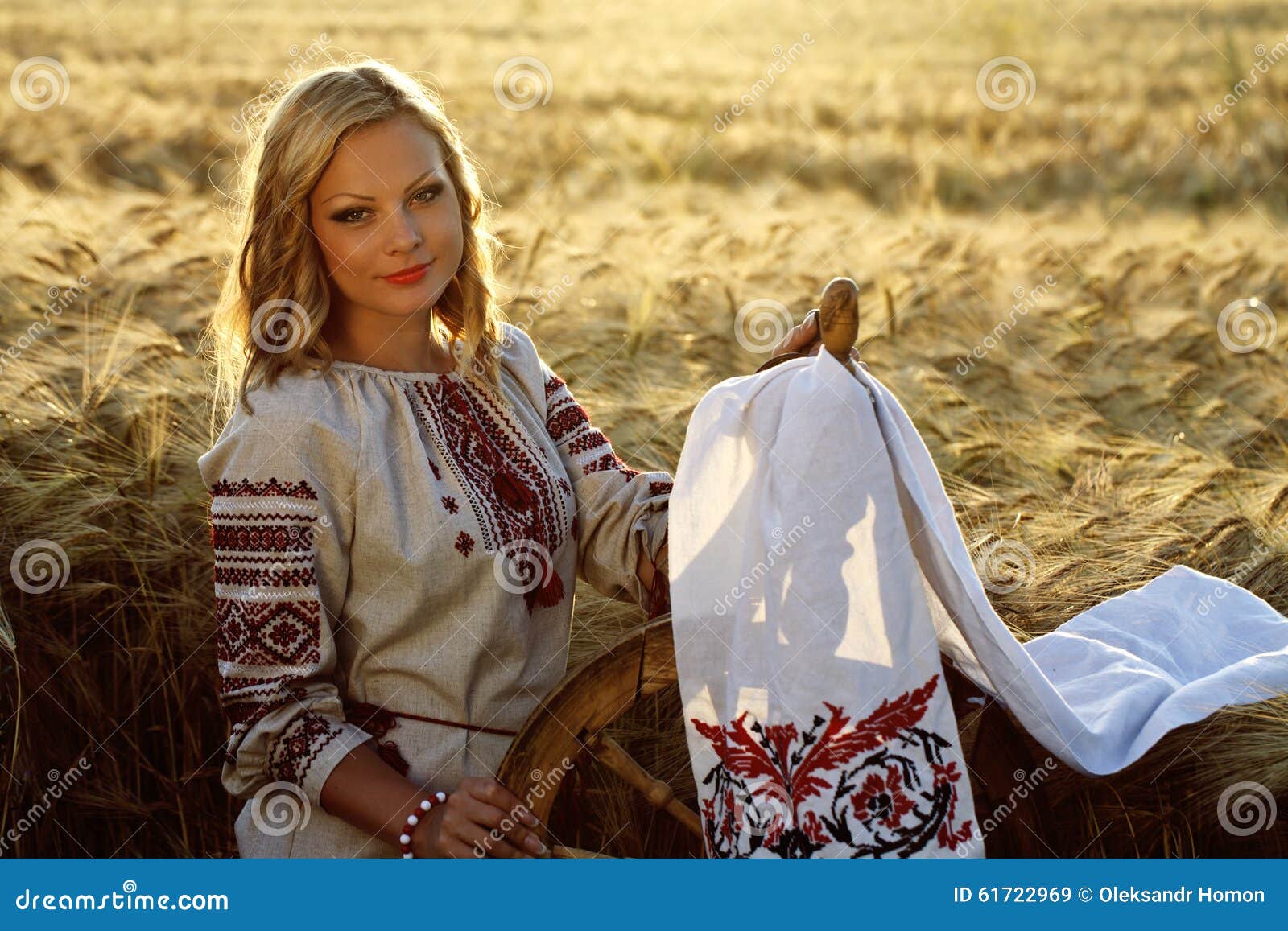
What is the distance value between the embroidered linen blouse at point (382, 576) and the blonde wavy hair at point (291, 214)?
0.23ft

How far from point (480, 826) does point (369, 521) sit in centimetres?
44

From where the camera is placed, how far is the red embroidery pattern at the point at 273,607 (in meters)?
1.70

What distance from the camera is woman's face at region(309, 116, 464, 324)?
1805mm

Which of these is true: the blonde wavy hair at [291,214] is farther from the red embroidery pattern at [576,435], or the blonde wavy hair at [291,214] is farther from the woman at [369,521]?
the red embroidery pattern at [576,435]

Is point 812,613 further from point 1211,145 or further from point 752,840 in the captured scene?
point 1211,145

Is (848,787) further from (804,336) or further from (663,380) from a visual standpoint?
(663,380)

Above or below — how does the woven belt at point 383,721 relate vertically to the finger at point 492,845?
above

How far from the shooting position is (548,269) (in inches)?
147

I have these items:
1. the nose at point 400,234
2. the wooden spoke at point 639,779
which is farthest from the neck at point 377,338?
the wooden spoke at point 639,779

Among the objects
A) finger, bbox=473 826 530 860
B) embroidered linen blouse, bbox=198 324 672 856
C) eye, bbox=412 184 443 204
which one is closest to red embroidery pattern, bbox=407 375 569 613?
embroidered linen blouse, bbox=198 324 672 856

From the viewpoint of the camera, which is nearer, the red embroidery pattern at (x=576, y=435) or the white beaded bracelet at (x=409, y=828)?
the white beaded bracelet at (x=409, y=828)

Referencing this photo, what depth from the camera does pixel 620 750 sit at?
176cm

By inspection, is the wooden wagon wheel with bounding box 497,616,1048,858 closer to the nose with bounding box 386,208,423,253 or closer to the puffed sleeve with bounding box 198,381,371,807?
the puffed sleeve with bounding box 198,381,371,807
